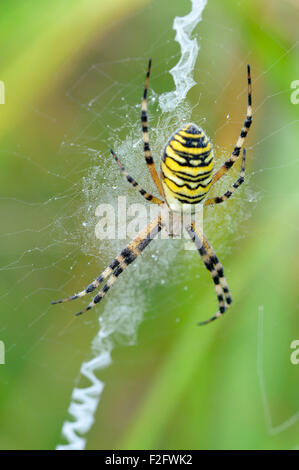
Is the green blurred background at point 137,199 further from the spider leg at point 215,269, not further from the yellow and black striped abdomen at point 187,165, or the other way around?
the yellow and black striped abdomen at point 187,165

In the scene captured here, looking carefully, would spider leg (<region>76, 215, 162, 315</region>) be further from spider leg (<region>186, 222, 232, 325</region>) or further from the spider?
spider leg (<region>186, 222, 232, 325</region>)

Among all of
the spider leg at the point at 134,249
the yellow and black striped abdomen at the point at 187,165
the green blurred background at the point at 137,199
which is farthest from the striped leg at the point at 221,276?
the yellow and black striped abdomen at the point at 187,165

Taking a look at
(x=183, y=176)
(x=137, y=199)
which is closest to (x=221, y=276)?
(x=137, y=199)

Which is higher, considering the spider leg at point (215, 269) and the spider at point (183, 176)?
the spider at point (183, 176)

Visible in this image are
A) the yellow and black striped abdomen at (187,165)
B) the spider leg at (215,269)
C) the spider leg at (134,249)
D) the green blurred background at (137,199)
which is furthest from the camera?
the spider leg at (215,269)

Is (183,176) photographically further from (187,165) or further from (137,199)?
(137,199)

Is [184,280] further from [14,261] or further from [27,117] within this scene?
[27,117]
